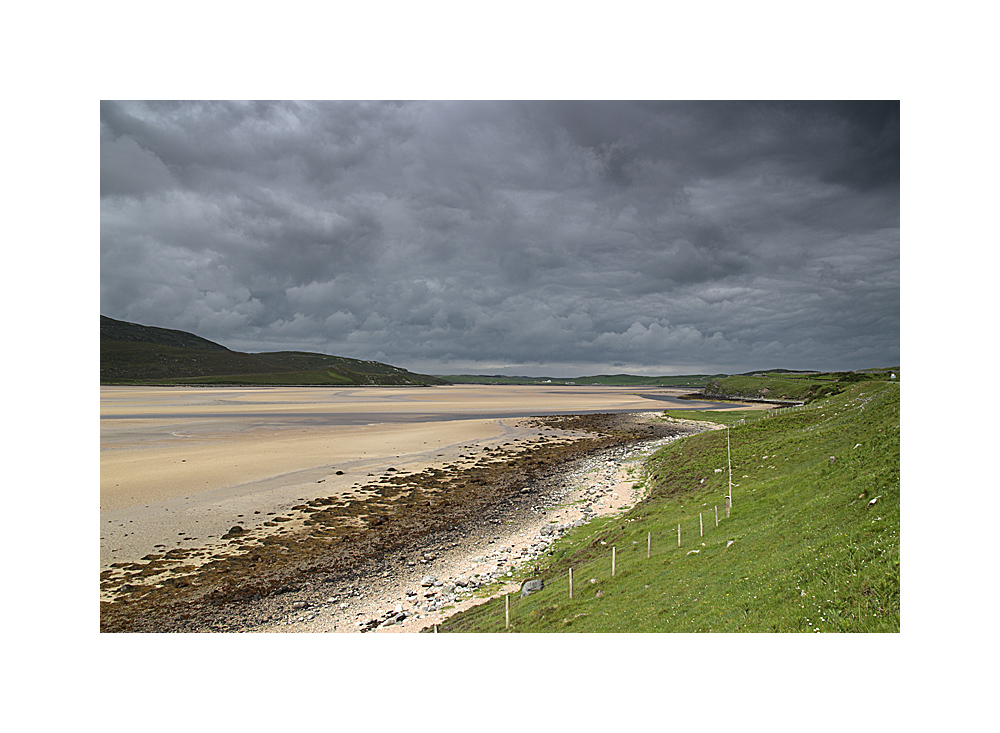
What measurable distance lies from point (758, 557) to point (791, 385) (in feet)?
418

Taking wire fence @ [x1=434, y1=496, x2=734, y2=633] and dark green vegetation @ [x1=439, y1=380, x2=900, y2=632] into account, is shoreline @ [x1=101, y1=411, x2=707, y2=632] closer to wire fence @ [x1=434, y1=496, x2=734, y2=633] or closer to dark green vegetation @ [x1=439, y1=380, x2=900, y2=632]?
wire fence @ [x1=434, y1=496, x2=734, y2=633]

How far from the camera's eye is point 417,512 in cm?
2830

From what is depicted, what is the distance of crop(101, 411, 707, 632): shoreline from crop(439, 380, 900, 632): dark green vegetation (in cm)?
483

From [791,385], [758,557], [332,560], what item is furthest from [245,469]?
[791,385]

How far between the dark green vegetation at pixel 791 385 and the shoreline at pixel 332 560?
76235mm

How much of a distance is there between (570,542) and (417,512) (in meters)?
11.4

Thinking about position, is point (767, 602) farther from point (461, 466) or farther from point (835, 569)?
point (461, 466)

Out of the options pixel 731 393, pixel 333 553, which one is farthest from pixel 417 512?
pixel 731 393

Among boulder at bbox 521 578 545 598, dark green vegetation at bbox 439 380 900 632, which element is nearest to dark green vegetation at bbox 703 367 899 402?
dark green vegetation at bbox 439 380 900 632

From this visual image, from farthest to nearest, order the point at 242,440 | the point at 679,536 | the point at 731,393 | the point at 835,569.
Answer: the point at 731,393, the point at 242,440, the point at 679,536, the point at 835,569

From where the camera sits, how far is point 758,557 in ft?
37.9

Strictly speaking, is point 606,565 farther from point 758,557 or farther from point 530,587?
point 758,557

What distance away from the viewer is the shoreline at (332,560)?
16344 mm

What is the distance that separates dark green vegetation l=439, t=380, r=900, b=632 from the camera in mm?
8078
